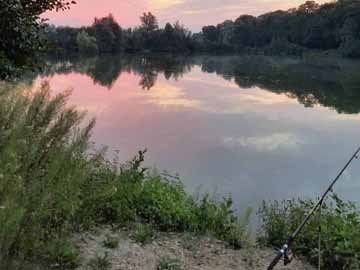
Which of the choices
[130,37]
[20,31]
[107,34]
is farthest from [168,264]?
[130,37]

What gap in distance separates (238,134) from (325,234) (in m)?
10.2

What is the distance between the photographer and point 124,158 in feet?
31.9

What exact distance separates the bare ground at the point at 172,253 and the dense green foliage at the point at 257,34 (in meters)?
58.9

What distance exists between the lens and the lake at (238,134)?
9102mm

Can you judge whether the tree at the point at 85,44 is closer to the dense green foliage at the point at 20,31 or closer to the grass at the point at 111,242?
the dense green foliage at the point at 20,31

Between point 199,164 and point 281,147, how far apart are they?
3554 mm

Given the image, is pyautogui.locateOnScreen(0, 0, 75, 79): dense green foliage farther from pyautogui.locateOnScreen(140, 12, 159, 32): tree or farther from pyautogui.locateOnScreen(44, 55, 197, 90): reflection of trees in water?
pyautogui.locateOnScreen(140, 12, 159, 32): tree

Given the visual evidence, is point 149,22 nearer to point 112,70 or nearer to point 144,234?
point 112,70

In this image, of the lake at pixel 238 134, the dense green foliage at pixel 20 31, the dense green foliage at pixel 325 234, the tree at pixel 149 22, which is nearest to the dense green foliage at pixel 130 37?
the tree at pixel 149 22

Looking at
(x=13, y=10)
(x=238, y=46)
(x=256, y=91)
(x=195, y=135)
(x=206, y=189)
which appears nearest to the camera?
(x=13, y=10)

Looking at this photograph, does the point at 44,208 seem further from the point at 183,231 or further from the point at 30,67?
the point at 30,67

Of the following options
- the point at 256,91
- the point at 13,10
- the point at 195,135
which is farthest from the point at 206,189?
the point at 256,91

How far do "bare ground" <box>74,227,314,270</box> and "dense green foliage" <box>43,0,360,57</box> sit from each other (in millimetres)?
58944

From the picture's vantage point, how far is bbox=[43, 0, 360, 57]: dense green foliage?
219 feet
